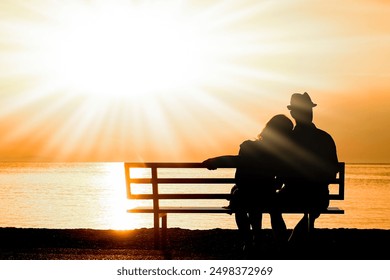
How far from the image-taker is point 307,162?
356 inches

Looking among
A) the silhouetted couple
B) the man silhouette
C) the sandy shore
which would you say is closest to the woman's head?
the silhouetted couple

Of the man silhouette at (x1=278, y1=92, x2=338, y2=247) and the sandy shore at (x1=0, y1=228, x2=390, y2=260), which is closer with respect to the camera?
the man silhouette at (x1=278, y1=92, x2=338, y2=247)

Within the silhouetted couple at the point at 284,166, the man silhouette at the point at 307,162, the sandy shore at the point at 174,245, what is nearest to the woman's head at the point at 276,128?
the silhouetted couple at the point at 284,166

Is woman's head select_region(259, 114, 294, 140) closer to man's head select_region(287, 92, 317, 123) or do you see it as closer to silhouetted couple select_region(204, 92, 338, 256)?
silhouetted couple select_region(204, 92, 338, 256)

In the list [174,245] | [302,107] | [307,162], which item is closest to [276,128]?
[302,107]

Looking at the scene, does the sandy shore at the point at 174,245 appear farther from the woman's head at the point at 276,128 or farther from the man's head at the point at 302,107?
the man's head at the point at 302,107

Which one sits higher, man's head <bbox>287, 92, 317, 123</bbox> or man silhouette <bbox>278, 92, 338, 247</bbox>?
man's head <bbox>287, 92, 317, 123</bbox>

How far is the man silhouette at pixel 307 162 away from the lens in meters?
9.00

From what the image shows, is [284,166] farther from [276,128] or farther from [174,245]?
[174,245]

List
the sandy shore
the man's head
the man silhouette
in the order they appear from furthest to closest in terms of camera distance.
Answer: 1. the sandy shore
2. the man's head
3. the man silhouette

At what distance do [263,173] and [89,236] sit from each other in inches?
169

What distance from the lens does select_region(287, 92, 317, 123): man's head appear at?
360 inches

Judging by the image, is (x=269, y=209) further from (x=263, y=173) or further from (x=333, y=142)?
(x=333, y=142)
